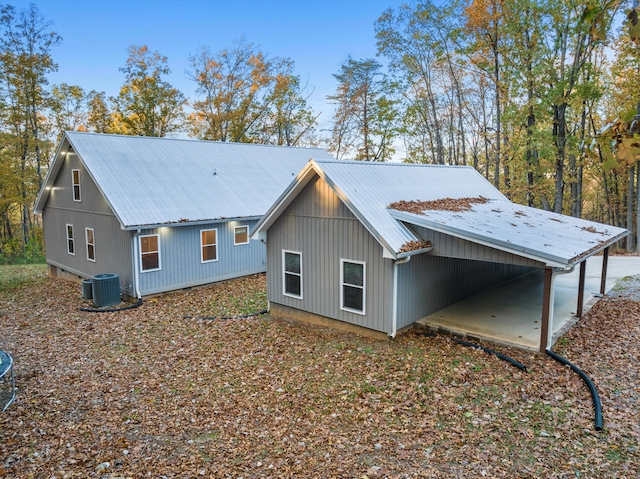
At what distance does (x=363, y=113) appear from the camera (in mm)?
33281

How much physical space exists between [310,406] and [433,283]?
511cm

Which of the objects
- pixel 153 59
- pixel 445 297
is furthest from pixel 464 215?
pixel 153 59

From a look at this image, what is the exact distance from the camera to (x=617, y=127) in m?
1.95

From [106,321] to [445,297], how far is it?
32.6 ft

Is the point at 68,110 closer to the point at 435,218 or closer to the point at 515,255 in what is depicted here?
the point at 435,218

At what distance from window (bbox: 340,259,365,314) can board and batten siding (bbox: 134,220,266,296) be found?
24.6 feet

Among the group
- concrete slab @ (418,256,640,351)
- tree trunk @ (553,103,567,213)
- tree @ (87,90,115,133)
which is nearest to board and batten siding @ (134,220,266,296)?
concrete slab @ (418,256,640,351)

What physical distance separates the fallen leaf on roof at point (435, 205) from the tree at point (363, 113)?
19525 millimetres

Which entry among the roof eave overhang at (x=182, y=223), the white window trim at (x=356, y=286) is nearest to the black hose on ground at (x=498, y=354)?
the white window trim at (x=356, y=286)

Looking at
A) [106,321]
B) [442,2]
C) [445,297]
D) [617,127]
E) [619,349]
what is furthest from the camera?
[442,2]

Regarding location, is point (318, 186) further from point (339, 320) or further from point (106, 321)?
point (106, 321)

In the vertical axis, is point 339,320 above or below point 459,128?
below

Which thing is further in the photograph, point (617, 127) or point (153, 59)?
point (153, 59)

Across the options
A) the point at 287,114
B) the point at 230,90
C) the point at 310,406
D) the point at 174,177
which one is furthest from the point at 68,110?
the point at 310,406
